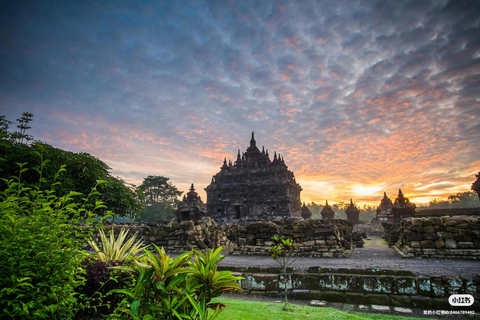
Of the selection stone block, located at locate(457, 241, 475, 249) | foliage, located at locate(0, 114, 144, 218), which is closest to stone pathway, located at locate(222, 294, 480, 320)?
stone block, located at locate(457, 241, 475, 249)

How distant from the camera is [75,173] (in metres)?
12.5

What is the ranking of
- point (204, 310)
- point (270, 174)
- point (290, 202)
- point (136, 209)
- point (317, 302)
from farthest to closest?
point (270, 174)
point (290, 202)
point (136, 209)
point (317, 302)
point (204, 310)

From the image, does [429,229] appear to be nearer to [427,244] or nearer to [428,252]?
[427,244]

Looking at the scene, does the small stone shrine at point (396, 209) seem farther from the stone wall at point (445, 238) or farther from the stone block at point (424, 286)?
the stone block at point (424, 286)

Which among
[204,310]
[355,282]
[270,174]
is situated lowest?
[355,282]

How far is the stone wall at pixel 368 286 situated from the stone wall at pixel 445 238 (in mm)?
4874

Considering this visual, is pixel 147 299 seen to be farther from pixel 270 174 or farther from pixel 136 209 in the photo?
pixel 270 174

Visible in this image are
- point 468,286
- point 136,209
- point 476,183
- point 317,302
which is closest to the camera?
point 468,286

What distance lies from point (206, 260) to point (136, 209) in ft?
47.7

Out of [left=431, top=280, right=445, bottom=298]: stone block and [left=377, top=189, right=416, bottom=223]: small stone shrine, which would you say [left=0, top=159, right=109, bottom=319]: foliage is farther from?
[left=377, top=189, right=416, bottom=223]: small stone shrine

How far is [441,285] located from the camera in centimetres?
404

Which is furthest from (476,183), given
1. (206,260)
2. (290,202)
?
(206,260)

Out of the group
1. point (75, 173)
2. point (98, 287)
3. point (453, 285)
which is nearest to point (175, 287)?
point (98, 287)

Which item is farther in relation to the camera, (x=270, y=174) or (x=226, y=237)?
(x=270, y=174)
